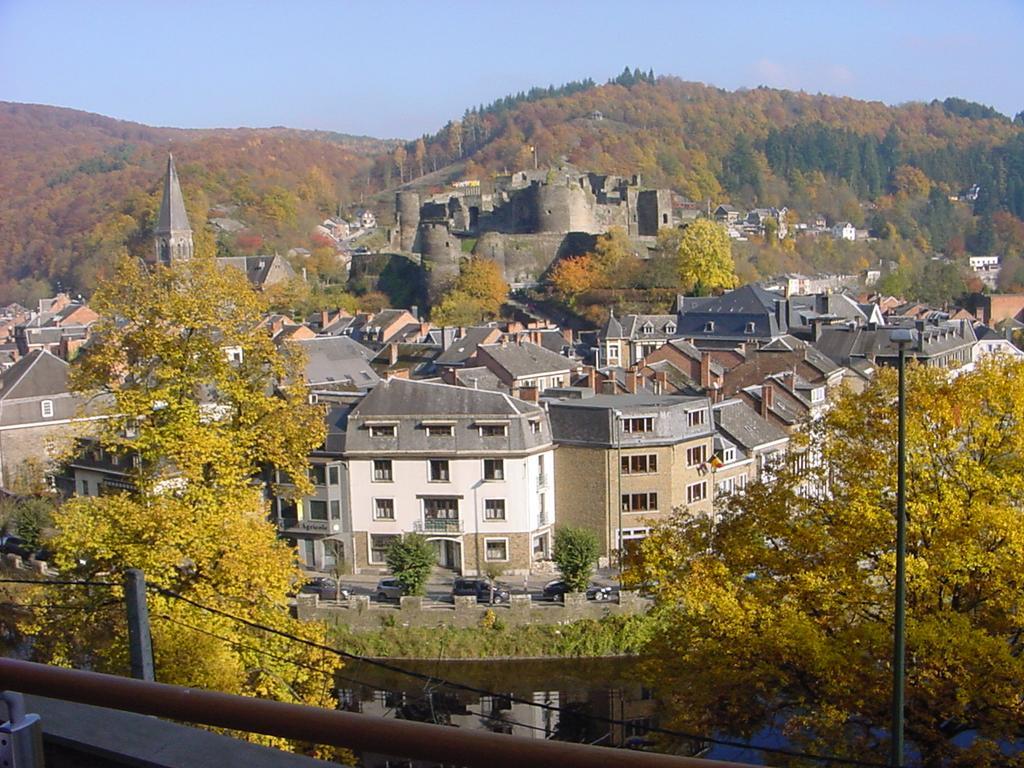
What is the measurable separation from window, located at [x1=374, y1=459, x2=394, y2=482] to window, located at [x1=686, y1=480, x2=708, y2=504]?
592 cm

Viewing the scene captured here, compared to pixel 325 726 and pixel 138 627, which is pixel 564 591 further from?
pixel 325 726

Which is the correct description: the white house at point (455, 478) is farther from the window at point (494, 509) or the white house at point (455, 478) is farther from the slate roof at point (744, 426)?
the slate roof at point (744, 426)

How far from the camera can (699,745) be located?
1236 cm

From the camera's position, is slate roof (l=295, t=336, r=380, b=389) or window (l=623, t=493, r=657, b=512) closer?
window (l=623, t=493, r=657, b=512)

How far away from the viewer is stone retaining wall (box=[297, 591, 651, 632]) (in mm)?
18688

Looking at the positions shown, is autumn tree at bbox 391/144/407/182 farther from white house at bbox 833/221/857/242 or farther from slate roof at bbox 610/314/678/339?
slate roof at bbox 610/314/678/339

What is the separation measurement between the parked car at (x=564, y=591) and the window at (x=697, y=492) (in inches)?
137

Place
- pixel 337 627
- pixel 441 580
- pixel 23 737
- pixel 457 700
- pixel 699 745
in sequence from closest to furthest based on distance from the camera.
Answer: pixel 23 737, pixel 699 745, pixel 457 700, pixel 337 627, pixel 441 580

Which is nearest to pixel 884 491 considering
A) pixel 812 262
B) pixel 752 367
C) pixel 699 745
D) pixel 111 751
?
pixel 699 745

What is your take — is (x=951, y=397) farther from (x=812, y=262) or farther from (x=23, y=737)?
(x=812, y=262)

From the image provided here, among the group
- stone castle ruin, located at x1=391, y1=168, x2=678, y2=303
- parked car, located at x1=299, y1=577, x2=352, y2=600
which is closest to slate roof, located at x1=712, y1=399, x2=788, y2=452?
parked car, located at x1=299, y1=577, x2=352, y2=600

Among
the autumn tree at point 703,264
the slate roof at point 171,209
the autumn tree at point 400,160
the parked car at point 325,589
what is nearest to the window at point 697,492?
the parked car at point 325,589

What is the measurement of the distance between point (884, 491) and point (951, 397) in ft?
3.20

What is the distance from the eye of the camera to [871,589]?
9.23 meters
